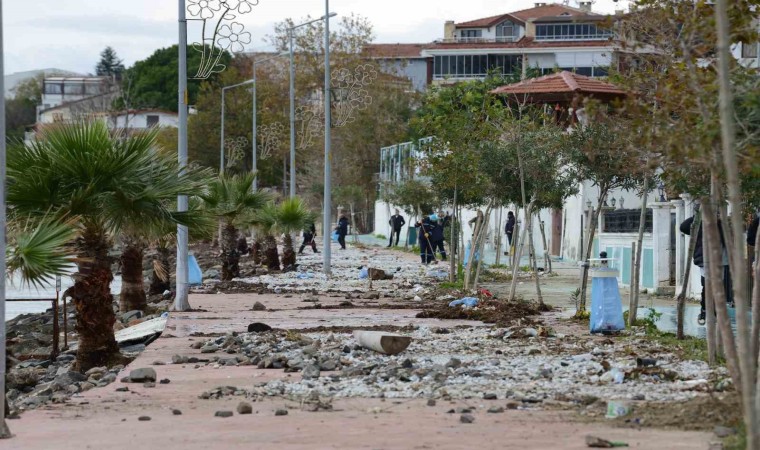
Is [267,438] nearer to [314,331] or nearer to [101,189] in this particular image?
[101,189]

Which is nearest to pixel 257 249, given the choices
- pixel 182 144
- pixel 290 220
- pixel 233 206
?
pixel 290 220

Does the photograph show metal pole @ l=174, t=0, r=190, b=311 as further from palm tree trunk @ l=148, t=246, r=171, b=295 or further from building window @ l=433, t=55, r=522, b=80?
building window @ l=433, t=55, r=522, b=80

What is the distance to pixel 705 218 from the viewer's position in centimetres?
973

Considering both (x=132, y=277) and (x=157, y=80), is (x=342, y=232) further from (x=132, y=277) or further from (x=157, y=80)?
(x=157, y=80)

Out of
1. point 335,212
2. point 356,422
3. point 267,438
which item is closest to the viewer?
point 267,438

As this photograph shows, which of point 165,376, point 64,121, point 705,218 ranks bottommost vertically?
point 165,376

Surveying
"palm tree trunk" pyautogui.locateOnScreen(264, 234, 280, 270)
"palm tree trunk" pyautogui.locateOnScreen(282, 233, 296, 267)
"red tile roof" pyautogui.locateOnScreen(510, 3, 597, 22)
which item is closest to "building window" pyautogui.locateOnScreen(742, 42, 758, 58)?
"palm tree trunk" pyautogui.locateOnScreen(282, 233, 296, 267)

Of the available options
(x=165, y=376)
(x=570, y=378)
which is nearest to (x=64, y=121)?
(x=165, y=376)

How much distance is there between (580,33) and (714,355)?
8304 cm

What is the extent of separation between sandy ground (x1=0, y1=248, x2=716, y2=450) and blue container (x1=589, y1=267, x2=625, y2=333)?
5.07 metres

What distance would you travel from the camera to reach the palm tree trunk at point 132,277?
24.2 meters

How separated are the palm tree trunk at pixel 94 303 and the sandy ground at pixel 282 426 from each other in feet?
9.98

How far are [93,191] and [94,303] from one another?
1.52 metres

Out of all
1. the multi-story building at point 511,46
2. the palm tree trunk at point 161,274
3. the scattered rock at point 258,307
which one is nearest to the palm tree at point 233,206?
the palm tree trunk at point 161,274
